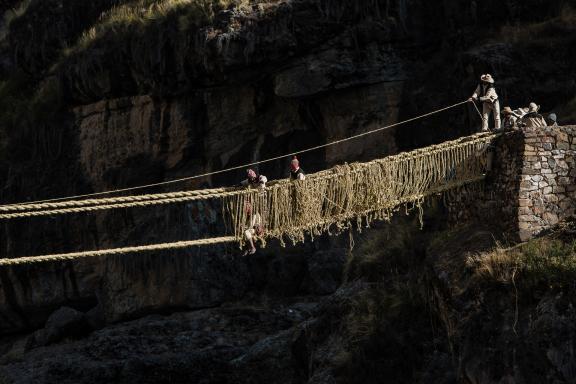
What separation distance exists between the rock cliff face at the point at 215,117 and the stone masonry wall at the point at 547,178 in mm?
7747

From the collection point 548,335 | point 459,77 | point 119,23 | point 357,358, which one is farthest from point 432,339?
point 119,23

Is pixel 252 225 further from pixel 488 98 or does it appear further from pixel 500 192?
pixel 488 98

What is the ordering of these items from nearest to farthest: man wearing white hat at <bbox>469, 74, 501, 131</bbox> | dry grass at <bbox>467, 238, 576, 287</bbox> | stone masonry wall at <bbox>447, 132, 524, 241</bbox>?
dry grass at <bbox>467, 238, 576, 287</bbox> → stone masonry wall at <bbox>447, 132, 524, 241</bbox> → man wearing white hat at <bbox>469, 74, 501, 131</bbox>

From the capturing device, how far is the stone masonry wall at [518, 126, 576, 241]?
16.7 m

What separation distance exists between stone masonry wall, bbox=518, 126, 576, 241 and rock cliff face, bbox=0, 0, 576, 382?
7.75 m

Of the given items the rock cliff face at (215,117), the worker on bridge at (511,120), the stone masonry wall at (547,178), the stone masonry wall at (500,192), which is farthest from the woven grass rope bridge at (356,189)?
the rock cliff face at (215,117)

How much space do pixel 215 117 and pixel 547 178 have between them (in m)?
14.3

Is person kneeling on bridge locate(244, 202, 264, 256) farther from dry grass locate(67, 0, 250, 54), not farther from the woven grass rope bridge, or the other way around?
dry grass locate(67, 0, 250, 54)

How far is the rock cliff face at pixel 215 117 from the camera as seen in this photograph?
1039 inches

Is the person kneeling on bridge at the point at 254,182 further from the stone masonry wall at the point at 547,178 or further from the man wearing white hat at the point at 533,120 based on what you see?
the man wearing white hat at the point at 533,120

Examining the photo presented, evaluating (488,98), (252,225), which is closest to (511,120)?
(488,98)

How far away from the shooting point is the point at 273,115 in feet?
95.9

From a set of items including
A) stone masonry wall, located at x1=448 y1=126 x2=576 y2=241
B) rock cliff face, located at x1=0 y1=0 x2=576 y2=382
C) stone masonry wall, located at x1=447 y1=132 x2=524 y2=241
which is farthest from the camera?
rock cliff face, located at x1=0 y1=0 x2=576 y2=382

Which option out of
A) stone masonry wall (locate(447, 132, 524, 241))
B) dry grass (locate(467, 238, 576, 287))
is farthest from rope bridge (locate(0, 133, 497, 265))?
dry grass (locate(467, 238, 576, 287))
